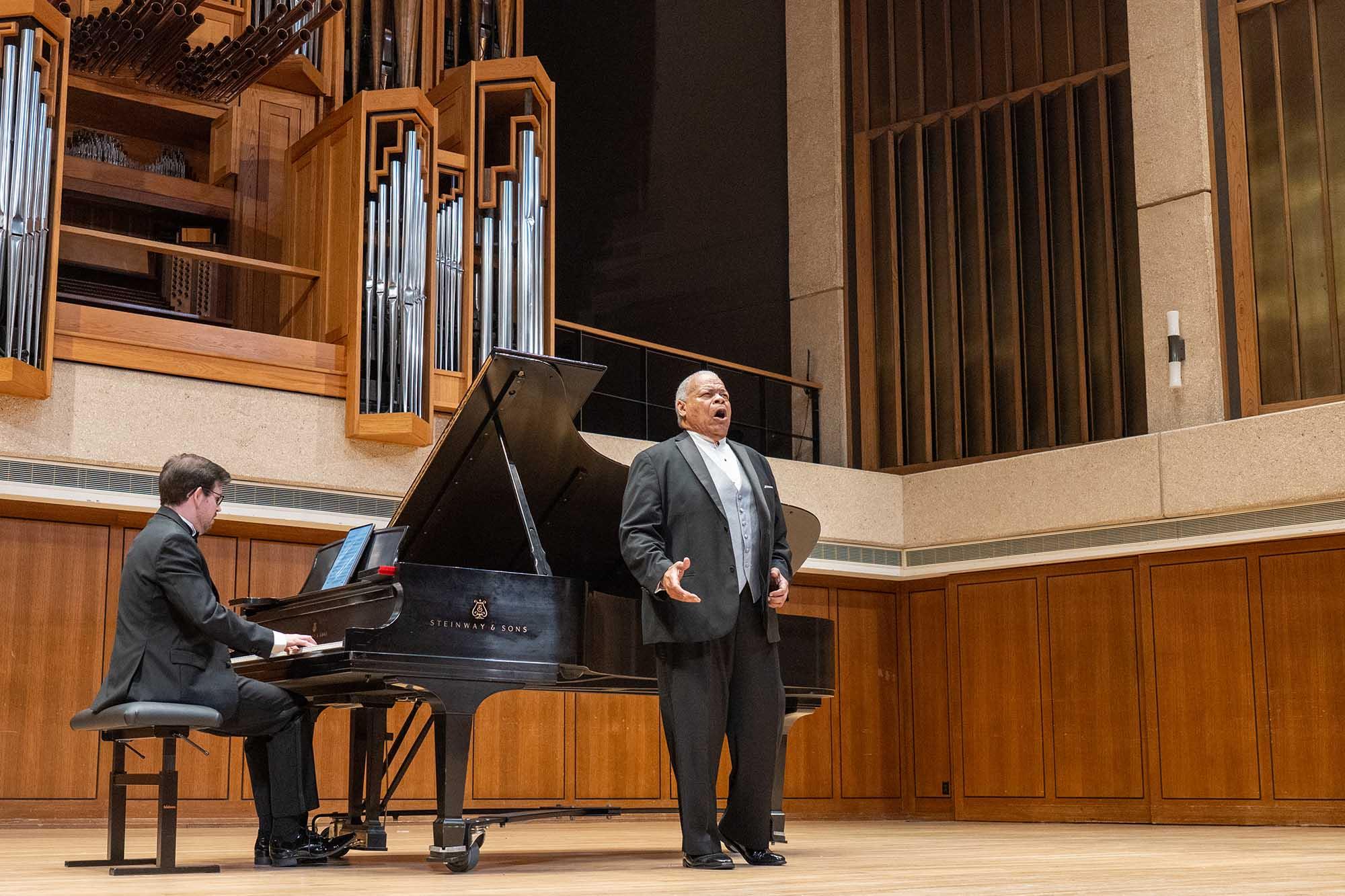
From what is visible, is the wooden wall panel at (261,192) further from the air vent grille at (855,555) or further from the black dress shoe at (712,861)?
the black dress shoe at (712,861)

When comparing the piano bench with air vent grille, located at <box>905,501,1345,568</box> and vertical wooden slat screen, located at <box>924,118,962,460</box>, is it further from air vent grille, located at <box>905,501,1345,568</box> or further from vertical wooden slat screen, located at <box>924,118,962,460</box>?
vertical wooden slat screen, located at <box>924,118,962,460</box>

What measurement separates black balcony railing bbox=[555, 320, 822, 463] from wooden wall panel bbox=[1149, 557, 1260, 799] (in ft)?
7.91

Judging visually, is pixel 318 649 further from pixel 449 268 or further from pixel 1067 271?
pixel 1067 271

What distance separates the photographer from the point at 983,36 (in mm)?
9406

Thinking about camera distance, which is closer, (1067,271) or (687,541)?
(687,541)

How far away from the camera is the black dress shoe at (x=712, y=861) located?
140 inches

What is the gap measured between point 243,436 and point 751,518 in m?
3.80

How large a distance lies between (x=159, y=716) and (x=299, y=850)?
22.3 inches

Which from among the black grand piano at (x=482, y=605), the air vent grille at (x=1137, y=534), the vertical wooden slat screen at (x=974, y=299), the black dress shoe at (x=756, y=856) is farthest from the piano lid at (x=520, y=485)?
the vertical wooden slat screen at (x=974, y=299)

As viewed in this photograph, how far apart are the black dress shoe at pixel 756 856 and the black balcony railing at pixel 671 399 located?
5346 mm

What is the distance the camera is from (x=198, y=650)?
3.64 meters

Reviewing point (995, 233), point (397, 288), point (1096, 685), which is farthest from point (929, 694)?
point (397, 288)

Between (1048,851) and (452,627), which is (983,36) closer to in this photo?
(1048,851)

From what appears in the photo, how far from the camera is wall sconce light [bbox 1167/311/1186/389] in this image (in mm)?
7965
